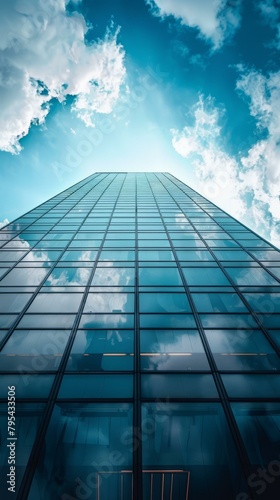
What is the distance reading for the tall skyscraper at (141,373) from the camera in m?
5.51

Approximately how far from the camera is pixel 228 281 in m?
12.1

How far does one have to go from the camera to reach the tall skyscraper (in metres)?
5.51

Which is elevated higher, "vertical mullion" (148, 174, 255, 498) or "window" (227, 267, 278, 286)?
"window" (227, 267, 278, 286)

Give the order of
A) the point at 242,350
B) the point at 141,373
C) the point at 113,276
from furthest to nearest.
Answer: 1. the point at 113,276
2. the point at 242,350
3. the point at 141,373

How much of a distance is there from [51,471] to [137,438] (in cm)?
188

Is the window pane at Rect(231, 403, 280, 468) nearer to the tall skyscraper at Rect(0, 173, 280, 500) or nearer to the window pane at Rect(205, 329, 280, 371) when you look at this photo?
the tall skyscraper at Rect(0, 173, 280, 500)

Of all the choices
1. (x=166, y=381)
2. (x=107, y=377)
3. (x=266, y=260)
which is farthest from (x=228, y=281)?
(x=107, y=377)

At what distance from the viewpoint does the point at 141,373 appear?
7543mm

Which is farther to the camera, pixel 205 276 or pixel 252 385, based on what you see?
pixel 205 276

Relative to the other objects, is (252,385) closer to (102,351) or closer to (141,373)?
(141,373)

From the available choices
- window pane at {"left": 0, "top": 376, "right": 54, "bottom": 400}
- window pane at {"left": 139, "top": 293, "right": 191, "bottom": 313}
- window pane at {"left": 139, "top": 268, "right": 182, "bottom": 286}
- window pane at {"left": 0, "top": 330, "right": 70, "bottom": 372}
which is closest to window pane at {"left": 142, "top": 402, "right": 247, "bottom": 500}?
window pane at {"left": 0, "top": 376, "right": 54, "bottom": 400}

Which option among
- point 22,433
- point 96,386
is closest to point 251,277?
point 96,386

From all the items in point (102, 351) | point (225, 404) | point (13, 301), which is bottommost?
point (225, 404)

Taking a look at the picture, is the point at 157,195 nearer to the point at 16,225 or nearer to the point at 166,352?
the point at 16,225
